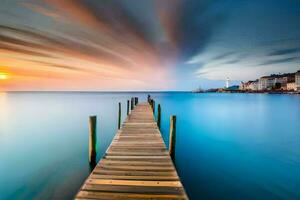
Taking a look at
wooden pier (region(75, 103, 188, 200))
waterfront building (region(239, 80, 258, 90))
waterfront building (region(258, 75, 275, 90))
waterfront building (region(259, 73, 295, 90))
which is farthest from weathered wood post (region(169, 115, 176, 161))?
waterfront building (region(239, 80, 258, 90))

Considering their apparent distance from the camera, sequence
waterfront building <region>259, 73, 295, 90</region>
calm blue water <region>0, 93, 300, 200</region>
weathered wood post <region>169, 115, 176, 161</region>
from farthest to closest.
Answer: waterfront building <region>259, 73, 295, 90</region> < weathered wood post <region>169, 115, 176, 161</region> < calm blue water <region>0, 93, 300, 200</region>

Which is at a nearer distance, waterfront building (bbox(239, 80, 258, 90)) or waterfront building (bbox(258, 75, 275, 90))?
waterfront building (bbox(258, 75, 275, 90))

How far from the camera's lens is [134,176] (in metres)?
4.51

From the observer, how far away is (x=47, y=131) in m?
17.3

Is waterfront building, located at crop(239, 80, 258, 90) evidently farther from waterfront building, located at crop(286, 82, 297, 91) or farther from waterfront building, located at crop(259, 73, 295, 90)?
waterfront building, located at crop(286, 82, 297, 91)

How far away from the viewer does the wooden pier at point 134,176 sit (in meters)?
3.70

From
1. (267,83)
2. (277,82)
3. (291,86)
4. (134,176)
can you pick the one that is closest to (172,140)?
(134,176)

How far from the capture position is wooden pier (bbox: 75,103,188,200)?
3703 millimetres

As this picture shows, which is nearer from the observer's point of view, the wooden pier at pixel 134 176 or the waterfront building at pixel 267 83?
the wooden pier at pixel 134 176

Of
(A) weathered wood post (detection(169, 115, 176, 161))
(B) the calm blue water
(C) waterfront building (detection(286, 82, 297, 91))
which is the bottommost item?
(B) the calm blue water

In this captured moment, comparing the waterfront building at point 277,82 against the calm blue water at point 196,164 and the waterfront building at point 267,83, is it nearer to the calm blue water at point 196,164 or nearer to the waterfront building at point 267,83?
the waterfront building at point 267,83

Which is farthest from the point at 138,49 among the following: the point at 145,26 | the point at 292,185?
the point at 292,185

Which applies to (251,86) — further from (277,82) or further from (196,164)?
(196,164)

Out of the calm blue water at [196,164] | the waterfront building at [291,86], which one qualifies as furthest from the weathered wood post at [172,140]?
the waterfront building at [291,86]
